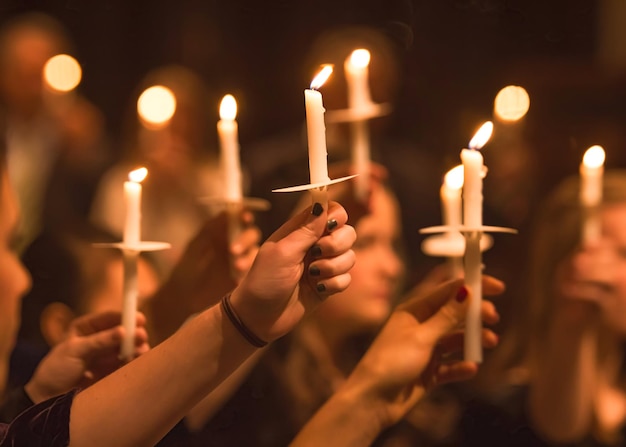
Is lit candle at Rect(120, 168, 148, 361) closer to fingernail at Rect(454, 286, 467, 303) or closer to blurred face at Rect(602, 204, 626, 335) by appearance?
fingernail at Rect(454, 286, 467, 303)

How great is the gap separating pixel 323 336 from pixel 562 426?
1.49 ft

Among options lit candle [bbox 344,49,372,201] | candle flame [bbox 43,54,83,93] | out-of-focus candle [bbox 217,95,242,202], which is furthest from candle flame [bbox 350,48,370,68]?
candle flame [bbox 43,54,83,93]

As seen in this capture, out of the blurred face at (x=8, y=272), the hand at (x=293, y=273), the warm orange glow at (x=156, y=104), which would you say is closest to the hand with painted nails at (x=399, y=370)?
the hand at (x=293, y=273)

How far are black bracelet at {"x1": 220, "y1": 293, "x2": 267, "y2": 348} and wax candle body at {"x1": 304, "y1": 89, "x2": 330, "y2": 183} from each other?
14 centimetres

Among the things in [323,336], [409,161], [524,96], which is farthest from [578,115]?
[323,336]

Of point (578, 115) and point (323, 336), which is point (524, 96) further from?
point (323, 336)

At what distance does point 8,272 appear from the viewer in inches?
41.0

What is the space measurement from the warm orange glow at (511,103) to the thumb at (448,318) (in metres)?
1.13

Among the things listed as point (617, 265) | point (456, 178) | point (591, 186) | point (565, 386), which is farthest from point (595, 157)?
point (565, 386)

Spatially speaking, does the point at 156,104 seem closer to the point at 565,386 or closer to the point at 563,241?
the point at 563,241

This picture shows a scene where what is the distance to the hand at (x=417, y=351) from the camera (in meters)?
0.92

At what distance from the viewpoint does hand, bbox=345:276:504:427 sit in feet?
3.03

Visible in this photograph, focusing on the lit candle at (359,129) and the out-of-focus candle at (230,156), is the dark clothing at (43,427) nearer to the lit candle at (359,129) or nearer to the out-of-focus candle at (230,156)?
the out-of-focus candle at (230,156)

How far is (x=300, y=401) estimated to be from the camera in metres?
1.36
